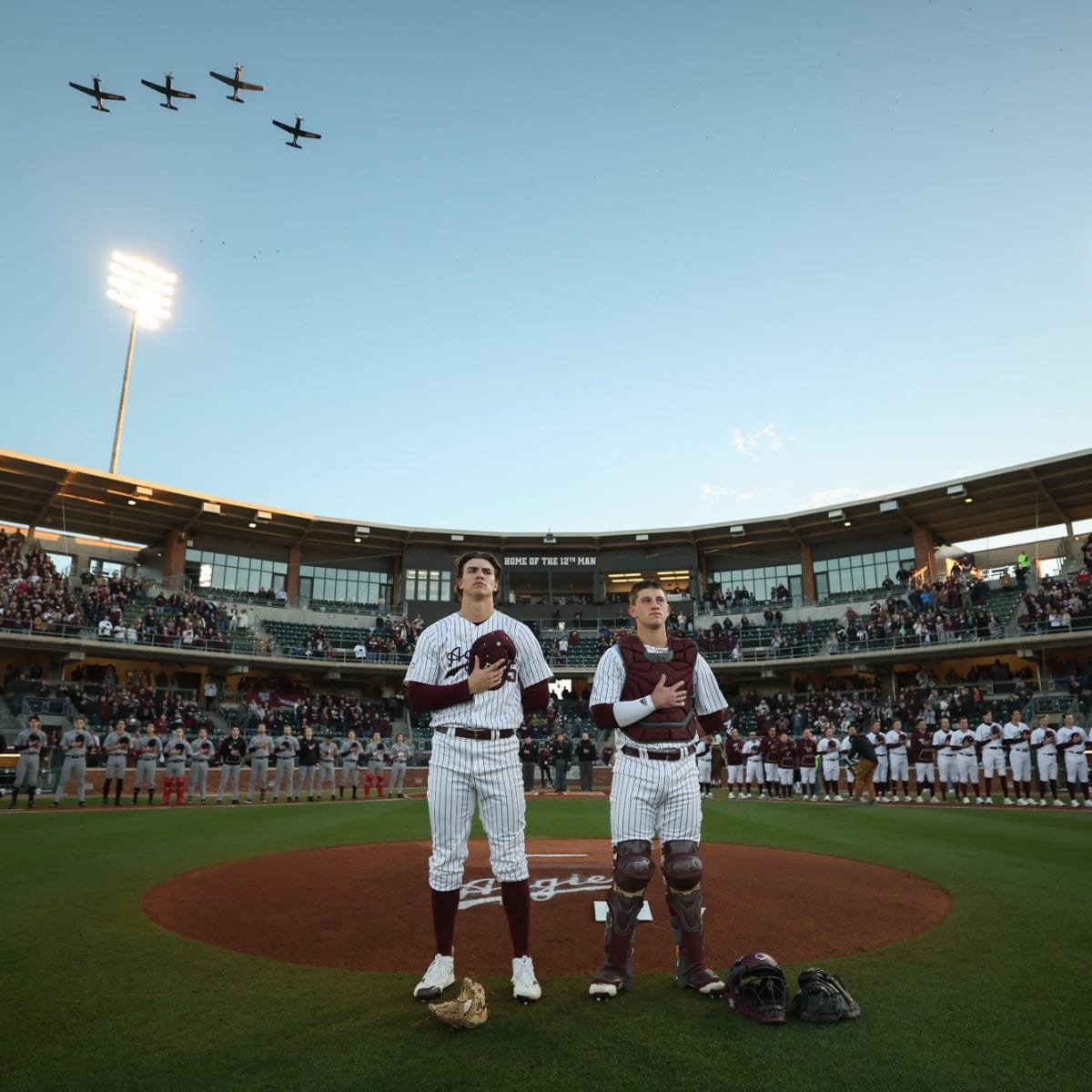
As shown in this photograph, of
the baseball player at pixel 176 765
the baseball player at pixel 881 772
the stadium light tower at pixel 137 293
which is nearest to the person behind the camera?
the baseball player at pixel 176 765

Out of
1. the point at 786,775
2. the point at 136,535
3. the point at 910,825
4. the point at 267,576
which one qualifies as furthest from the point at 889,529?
the point at 136,535

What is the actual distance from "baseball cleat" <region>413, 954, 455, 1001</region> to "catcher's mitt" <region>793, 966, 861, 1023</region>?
185 centimetres

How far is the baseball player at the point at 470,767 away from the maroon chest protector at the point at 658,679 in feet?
2.04

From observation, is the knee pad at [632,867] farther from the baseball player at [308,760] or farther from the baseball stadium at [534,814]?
the baseball player at [308,760]

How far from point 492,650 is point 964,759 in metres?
18.5

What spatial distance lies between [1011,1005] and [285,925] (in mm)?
4907

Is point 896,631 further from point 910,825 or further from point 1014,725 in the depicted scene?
point 910,825

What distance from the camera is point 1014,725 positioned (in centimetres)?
1811

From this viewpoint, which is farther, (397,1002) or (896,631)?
(896,631)

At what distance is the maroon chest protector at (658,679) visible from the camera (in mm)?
4793

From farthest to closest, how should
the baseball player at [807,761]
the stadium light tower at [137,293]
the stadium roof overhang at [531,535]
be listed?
the stadium light tower at [137,293], the stadium roof overhang at [531,535], the baseball player at [807,761]

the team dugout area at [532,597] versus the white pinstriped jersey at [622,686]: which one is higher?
the team dugout area at [532,597]

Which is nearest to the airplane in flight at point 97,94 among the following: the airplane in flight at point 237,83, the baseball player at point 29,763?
the airplane in flight at point 237,83

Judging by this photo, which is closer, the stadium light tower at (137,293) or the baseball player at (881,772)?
the baseball player at (881,772)
